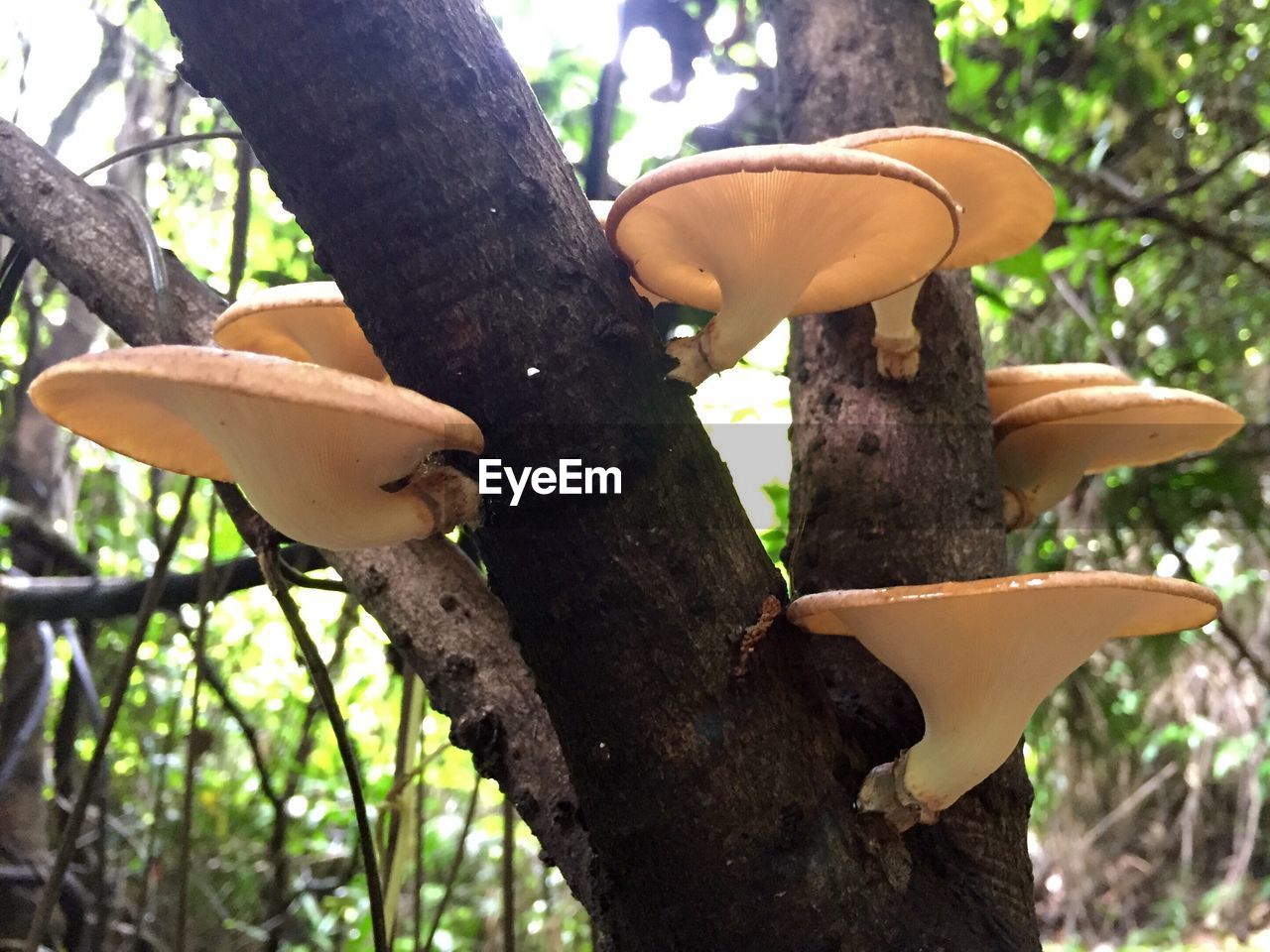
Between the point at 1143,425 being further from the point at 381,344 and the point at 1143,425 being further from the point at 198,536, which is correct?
the point at 198,536

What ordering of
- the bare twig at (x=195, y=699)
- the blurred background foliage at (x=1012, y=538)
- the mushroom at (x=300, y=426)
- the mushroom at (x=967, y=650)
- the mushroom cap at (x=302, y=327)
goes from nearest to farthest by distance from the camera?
the mushroom at (x=300, y=426), the mushroom at (x=967, y=650), the mushroom cap at (x=302, y=327), the bare twig at (x=195, y=699), the blurred background foliage at (x=1012, y=538)

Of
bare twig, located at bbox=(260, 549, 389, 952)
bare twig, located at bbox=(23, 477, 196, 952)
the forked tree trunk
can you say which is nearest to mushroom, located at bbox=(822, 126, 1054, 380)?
the forked tree trunk

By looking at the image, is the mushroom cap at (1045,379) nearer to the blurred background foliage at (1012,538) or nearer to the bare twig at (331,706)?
the blurred background foliage at (1012,538)

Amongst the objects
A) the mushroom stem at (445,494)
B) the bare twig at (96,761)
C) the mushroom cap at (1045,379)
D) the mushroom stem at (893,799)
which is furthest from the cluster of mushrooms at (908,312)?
the bare twig at (96,761)

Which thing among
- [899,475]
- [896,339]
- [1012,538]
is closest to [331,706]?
[899,475]

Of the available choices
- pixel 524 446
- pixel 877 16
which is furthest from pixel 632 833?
pixel 877 16

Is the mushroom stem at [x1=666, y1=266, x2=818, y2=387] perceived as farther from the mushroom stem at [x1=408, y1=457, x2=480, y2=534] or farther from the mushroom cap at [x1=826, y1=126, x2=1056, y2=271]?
the mushroom stem at [x1=408, y1=457, x2=480, y2=534]

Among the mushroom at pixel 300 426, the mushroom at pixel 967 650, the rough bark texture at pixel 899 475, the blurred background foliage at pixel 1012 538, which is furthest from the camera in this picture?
the blurred background foliage at pixel 1012 538

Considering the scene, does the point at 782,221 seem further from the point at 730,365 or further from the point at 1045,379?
the point at 1045,379
